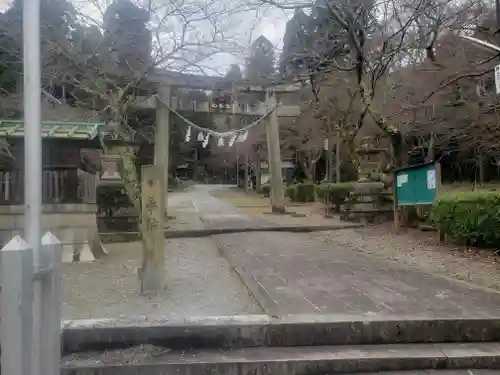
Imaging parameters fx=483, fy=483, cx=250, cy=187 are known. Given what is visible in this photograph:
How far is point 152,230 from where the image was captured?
5441 mm

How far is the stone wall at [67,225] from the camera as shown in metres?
7.87

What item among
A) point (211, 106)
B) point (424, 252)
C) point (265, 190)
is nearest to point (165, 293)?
point (424, 252)

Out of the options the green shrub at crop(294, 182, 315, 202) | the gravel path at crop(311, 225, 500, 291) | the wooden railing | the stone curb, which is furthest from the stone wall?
A: the green shrub at crop(294, 182, 315, 202)

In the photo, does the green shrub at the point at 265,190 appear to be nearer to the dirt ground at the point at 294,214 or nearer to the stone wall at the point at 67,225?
the dirt ground at the point at 294,214

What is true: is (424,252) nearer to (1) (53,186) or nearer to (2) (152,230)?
(2) (152,230)

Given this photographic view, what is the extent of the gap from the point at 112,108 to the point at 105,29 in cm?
188

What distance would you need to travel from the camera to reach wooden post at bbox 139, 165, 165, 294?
5398mm

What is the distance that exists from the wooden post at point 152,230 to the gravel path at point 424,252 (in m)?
3.77

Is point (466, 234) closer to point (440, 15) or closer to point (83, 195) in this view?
point (440, 15)

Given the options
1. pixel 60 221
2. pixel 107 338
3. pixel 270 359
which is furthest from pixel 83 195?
pixel 270 359

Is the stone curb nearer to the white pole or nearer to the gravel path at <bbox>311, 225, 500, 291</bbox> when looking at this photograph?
the gravel path at <bbox>311, 225, 500, 291</bbox>

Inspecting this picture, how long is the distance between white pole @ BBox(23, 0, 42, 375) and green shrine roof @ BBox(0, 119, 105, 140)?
5.88 m

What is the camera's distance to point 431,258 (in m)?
7.90

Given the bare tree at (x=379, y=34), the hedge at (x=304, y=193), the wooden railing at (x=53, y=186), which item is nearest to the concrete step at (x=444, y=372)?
the wooden railing at (x=53, y=186)
